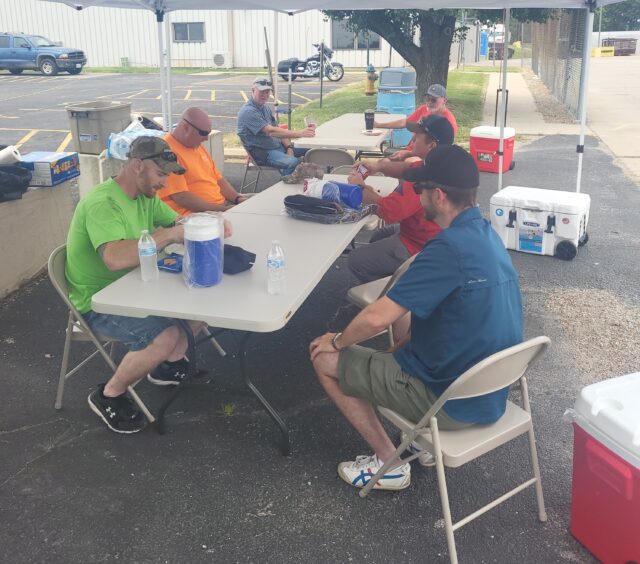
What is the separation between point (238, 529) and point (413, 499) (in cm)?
76

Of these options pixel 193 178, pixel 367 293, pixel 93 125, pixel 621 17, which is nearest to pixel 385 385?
pixel 367 293

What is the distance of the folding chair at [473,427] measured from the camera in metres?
2.26

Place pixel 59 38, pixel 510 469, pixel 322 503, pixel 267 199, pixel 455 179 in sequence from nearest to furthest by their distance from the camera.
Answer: pixel 455 179, pixel 322 503, pixel 510 469, pixel 267 199, pixel 59 38

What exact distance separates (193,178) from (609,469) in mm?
3345

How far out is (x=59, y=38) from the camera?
30453mm

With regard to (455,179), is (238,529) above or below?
below

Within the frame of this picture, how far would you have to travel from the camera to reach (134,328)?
3.15m

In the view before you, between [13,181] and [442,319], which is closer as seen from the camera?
[442,319]

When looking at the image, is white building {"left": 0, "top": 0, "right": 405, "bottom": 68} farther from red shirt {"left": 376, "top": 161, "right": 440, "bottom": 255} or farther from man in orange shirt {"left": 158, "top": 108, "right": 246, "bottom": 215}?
red shirt {"left": 376, "top": 161, "right": 440, "bottom": 255}

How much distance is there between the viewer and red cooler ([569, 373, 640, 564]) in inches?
85.0

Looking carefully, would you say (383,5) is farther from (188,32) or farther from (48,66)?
(188,32)

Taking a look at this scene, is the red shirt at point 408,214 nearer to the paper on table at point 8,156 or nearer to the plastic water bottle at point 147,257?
the plastic water bottle at point 147,257

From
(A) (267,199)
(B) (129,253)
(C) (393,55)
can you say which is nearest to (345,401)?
(B) (129,253)

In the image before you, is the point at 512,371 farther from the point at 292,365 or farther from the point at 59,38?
the point at 59,38
